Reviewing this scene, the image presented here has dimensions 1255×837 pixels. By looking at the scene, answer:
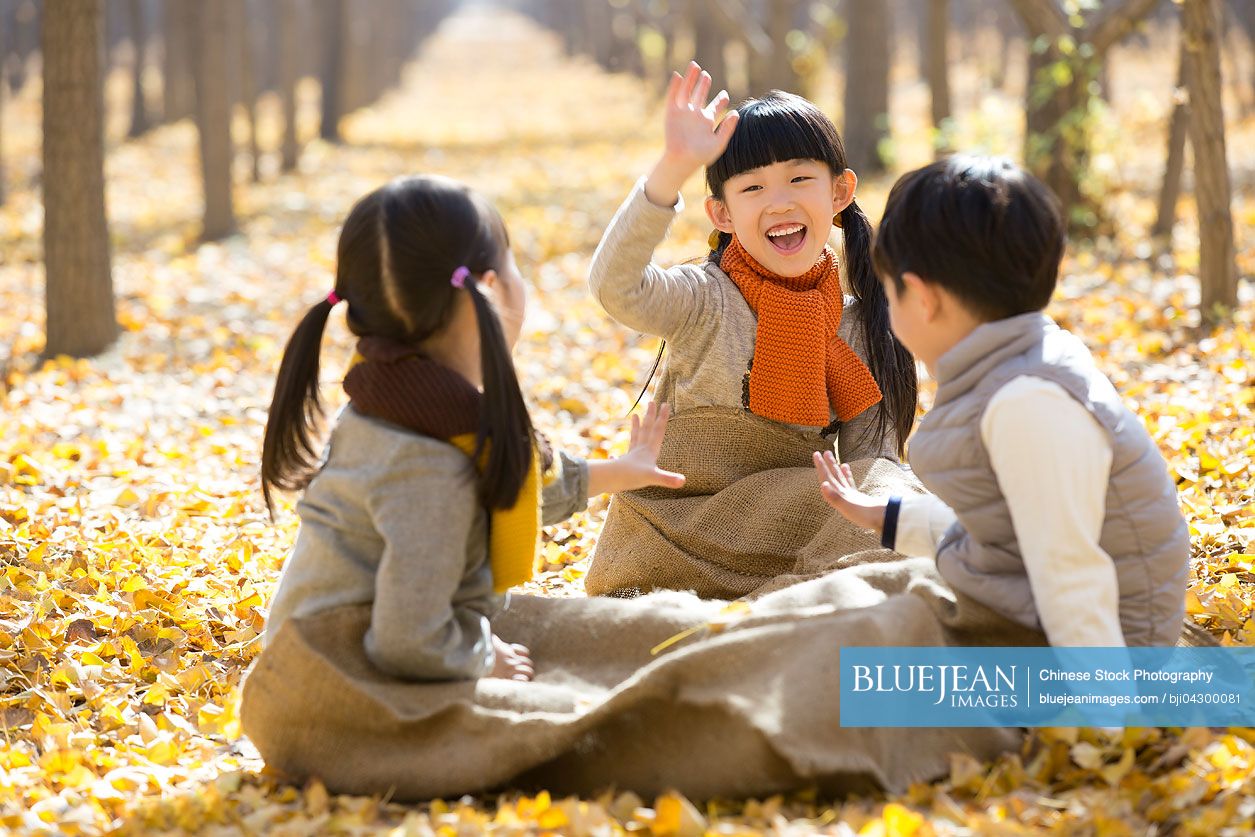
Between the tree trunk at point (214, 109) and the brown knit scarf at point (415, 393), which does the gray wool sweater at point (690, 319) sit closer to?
the brown knit scarf at point (415, 393)

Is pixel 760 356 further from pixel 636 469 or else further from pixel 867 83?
pixel 867 83

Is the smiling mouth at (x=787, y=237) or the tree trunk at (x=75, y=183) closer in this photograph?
the smiling mouth at (x=787, y=237)

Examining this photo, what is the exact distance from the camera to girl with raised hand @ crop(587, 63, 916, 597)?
3355mm

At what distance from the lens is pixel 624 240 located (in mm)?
3123

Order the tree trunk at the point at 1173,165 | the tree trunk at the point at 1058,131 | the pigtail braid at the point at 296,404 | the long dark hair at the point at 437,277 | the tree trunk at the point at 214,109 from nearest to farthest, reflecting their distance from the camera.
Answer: the long dark hair at the point at 437,277, the pigtail braid at the point at 296,404, the tree trunk at the point at 1173,165, the tree trunk at the point at 1058,131, the tree trunk at the point at 214,109

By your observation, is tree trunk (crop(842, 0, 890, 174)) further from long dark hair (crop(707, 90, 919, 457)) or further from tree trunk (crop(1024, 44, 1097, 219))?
long dark hair (crop(707, 90, 919, 457))

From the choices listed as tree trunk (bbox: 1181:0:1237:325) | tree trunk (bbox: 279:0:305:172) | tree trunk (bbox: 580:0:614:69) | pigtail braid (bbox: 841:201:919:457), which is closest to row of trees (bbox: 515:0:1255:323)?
tree trunk (bbox: 1181:0:1237:325)

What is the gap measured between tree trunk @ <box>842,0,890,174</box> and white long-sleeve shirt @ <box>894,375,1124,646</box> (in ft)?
35.6

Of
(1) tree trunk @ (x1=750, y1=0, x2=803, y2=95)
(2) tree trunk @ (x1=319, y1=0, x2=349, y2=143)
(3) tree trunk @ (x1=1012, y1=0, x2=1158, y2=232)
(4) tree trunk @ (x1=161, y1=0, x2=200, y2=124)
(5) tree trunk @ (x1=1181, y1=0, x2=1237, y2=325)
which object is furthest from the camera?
(2) tree trunk @ (x1=319, y1=0, x2=349, y2=143)

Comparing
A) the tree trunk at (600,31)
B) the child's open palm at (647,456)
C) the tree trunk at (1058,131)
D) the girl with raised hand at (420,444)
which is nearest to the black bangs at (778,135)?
the child's open palm at (647,456)

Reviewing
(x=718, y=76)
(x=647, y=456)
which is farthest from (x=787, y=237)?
(x=718, y=76)

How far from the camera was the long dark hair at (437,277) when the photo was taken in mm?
2471

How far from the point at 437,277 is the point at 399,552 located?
540 millimetres

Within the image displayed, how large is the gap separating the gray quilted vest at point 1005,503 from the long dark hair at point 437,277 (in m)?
0.86
